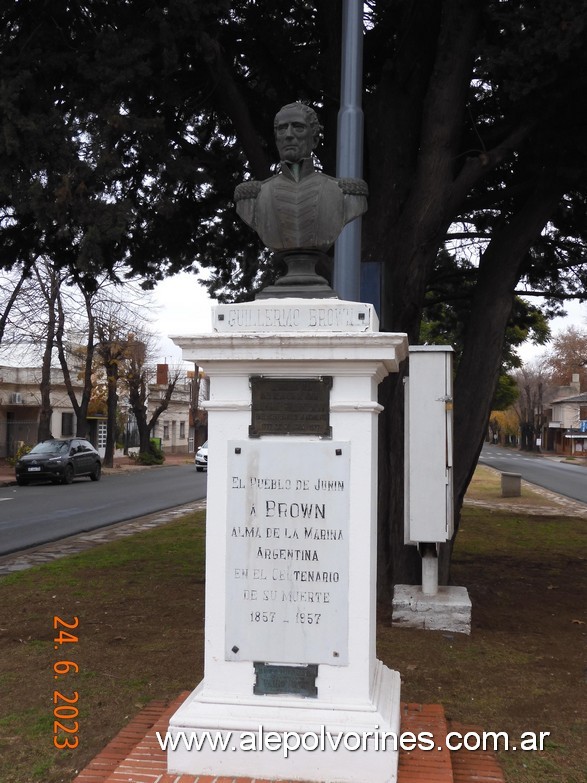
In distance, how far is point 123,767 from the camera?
399cm

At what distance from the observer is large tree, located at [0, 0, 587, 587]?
24.2 ft

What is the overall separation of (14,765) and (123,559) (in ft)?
22.9

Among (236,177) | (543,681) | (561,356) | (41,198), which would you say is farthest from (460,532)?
(561,356)

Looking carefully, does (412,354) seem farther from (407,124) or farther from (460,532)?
(460,532)

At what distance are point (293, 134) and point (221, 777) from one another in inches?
132

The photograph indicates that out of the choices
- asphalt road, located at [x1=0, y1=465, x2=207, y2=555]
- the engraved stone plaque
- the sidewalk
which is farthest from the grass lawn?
the sidewalk

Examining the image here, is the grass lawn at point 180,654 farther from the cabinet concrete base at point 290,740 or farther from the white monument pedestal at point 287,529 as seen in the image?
the white monument pedestal at point 287,529

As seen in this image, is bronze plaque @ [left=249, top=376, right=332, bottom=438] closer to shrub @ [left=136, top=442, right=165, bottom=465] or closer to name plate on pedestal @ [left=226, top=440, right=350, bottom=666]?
name plate on pedestal @ [left=226, top=440, right=350, bottom=666]

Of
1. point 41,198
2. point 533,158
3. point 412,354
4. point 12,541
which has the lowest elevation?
point 12,541

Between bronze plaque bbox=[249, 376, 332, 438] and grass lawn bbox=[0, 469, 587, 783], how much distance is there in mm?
2059

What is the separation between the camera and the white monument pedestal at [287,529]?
159 inches

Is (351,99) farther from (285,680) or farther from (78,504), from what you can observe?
(78,504)

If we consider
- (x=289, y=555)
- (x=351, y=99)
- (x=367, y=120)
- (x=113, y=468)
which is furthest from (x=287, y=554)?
(x=113, y=468)
